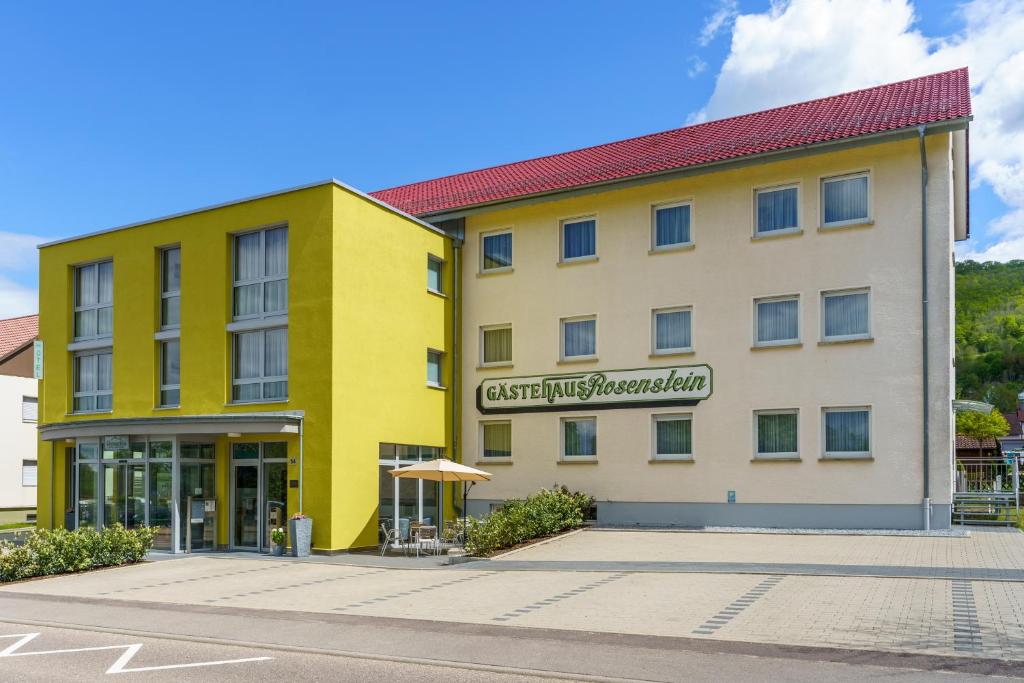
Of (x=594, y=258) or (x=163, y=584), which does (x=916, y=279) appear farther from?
(x=163, y=584)

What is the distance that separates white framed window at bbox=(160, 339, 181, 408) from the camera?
2511 centimetres

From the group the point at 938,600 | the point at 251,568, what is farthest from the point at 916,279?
the point at 251,568

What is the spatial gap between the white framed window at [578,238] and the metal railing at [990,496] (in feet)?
36.5

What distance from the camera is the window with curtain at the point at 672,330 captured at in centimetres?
2477

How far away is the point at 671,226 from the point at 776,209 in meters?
2.75

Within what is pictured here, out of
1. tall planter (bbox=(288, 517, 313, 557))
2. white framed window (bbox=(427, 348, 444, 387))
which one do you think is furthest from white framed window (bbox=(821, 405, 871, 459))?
tall planter (bbox=(288, 517, 313, 557))

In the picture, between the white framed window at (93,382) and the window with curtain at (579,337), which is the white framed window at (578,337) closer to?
the window with curtain at (579,337)

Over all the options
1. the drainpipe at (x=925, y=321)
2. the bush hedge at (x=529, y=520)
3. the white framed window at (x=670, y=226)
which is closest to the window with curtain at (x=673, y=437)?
the bush hedge at (x=529, y=520)

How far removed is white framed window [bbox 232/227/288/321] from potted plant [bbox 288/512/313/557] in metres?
5.19

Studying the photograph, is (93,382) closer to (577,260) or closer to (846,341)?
(577,260)

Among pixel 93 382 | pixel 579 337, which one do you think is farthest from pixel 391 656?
pixel 93 382

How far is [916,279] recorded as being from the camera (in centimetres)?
2186

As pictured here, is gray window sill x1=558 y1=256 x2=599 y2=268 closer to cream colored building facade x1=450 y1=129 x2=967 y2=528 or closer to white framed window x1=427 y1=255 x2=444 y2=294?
cream colored building facade x1=450 y1=129 x2=967 y2=528

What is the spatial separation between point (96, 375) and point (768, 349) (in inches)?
720
